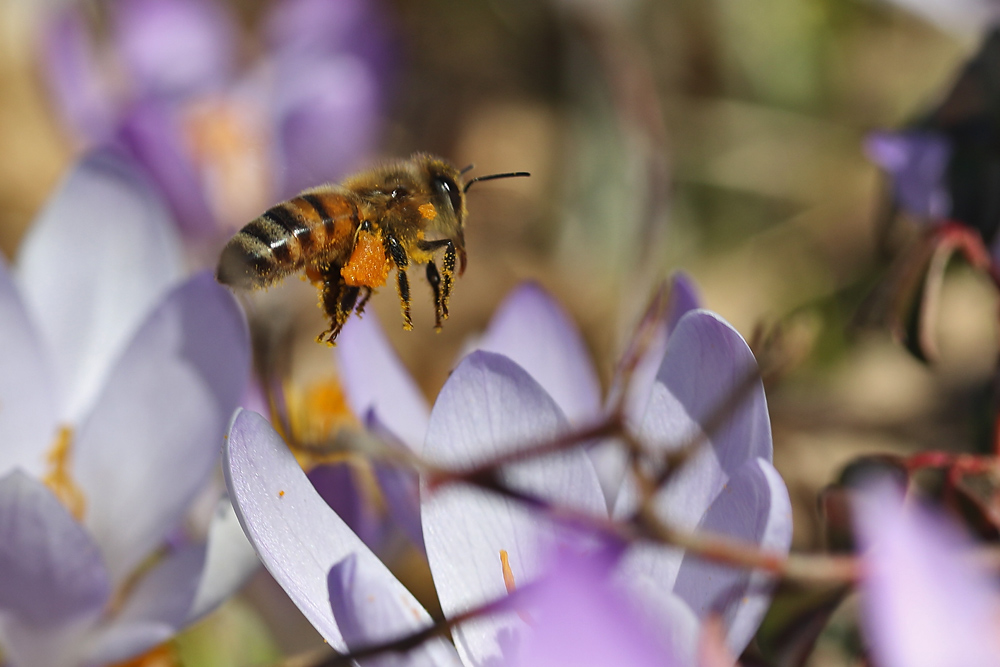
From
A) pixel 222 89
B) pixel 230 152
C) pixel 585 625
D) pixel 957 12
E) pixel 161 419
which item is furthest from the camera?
pixel 222 89

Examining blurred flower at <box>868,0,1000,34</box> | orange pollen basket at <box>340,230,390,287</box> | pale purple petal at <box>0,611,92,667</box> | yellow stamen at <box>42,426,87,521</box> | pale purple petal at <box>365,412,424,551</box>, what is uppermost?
blurred flower at <box>868,0,1000,34</box>

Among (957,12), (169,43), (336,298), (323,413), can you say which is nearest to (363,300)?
(336,298)

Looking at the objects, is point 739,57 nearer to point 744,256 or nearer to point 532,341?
point 744,256

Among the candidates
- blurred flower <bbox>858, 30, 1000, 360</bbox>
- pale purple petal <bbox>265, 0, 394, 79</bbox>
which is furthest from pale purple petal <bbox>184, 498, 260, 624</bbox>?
pale purple petal <bbox>265, 0, 394, 79</bbox>

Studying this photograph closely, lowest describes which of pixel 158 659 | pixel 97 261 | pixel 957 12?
pixel 158 659

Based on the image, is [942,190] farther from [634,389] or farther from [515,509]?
[515,509]

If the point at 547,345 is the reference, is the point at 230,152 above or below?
below

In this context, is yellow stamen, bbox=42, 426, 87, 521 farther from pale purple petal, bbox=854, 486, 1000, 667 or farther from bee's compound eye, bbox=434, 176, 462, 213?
pale purple petal, bbox=854, 486, 1000, 667
